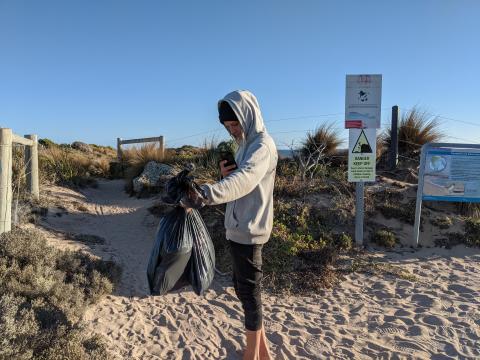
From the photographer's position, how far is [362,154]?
6.33 meters

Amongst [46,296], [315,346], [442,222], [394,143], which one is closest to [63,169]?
[46,296]

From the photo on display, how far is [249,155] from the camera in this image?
7.48ft

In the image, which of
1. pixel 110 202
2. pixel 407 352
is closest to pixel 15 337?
pixel 407 352

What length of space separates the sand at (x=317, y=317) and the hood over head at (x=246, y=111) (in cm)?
199

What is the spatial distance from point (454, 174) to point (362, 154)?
1.51 meters

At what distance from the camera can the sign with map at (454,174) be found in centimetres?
639

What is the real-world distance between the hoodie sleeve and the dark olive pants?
0.55 metres

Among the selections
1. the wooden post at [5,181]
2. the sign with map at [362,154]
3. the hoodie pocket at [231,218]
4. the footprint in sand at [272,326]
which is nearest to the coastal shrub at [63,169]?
the wooden post at [5,181]

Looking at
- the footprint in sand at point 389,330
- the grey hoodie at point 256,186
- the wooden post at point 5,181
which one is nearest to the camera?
the grey hoodie at point 256,186

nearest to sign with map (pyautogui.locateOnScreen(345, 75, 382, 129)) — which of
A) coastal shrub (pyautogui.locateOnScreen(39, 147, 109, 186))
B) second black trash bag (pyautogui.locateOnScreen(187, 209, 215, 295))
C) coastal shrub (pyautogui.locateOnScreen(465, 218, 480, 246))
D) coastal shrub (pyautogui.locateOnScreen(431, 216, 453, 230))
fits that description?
coastal shrub (pyautogui.locateOnScreen(431, 216, 453, 230))

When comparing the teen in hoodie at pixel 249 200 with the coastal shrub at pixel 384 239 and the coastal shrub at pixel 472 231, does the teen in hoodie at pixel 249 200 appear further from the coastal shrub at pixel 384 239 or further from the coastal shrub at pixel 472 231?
the coastal shrub at pixel 472 231

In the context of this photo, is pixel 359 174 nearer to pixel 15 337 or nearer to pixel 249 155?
pixel 249 155

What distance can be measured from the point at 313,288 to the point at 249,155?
3074mm

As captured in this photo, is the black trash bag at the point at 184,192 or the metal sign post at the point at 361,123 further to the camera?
the metal sign post at the point at 361,123
